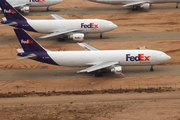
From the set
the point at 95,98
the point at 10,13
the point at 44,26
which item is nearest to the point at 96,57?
the point at 95,98

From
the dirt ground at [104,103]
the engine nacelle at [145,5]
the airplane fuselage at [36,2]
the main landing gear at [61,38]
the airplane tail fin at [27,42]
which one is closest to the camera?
the dirt ground at [104,103]

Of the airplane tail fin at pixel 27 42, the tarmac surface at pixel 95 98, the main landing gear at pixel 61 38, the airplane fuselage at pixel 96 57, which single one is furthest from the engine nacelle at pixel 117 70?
the main landing gear at pixel 61 38

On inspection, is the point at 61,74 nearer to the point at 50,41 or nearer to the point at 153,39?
the point at 50,41

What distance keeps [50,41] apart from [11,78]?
66.3ft

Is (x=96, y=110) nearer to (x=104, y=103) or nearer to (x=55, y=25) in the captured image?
(x=104, y=103)

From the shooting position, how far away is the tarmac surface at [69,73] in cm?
5456

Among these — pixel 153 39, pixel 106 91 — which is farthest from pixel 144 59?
pixel 153 39

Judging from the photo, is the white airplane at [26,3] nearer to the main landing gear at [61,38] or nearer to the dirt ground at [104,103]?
the dirt ground at [104,103]

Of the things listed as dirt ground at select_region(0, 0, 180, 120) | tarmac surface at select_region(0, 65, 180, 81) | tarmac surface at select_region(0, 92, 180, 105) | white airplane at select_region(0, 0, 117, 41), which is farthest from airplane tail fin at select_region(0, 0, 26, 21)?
tarmac surface at select_region(0, 92, 180, 105)

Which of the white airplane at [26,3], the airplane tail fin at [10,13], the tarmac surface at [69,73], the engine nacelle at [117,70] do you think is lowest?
the tarmac surface at [69,73]

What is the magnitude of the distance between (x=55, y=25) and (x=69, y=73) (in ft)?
61.3

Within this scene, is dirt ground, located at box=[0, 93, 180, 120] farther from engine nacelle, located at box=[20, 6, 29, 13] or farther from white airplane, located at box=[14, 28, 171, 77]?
Result: engine nacelle, located at box=[20, 6, 29, 13]

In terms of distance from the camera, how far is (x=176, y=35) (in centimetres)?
7350

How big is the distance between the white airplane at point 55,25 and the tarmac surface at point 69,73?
1549 centimetres
